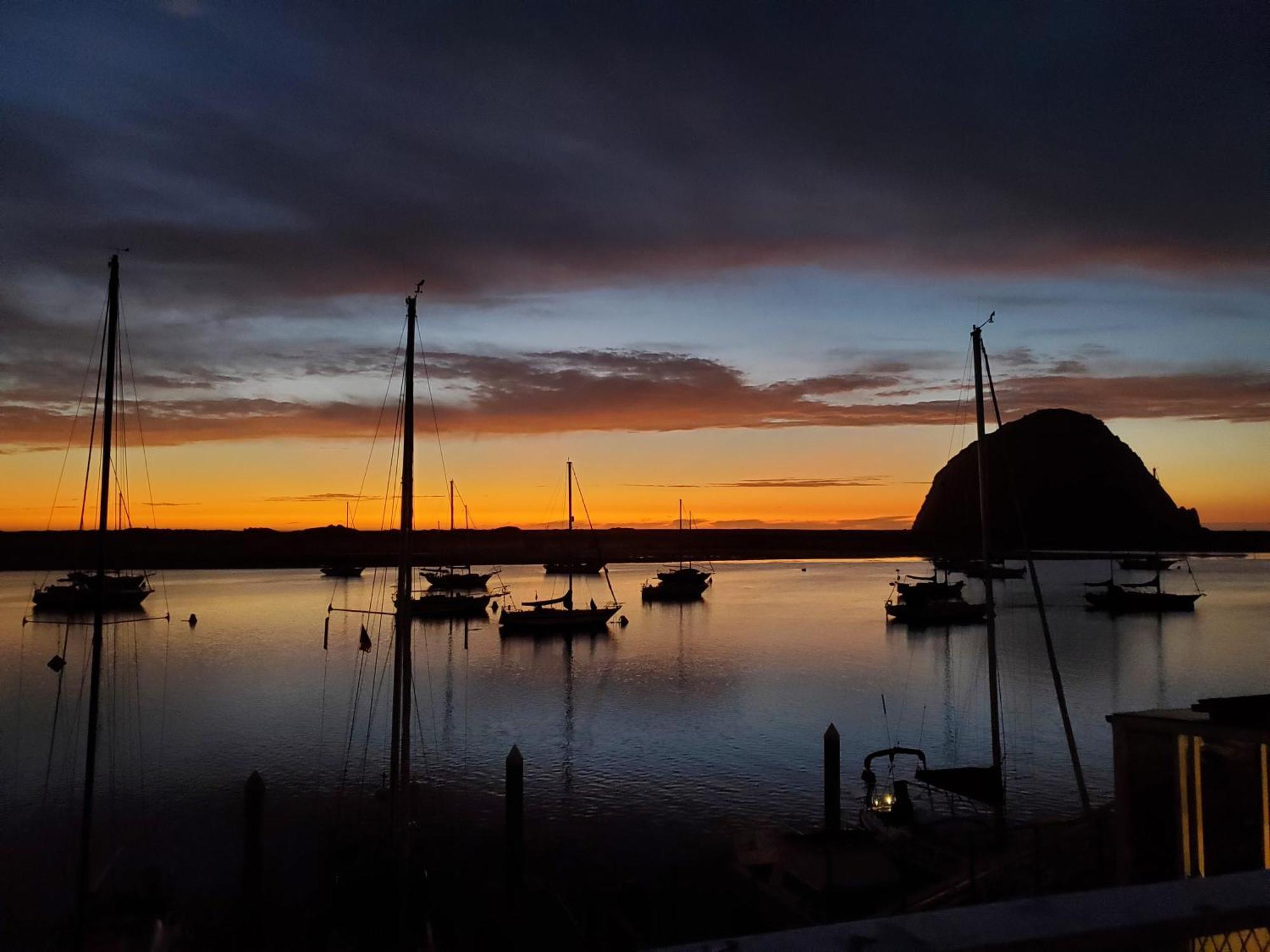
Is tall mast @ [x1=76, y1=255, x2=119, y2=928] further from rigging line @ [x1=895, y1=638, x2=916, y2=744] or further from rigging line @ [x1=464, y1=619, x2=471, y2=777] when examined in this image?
rigging line @ [x1=895, y1=638, x2=916, y2=744]

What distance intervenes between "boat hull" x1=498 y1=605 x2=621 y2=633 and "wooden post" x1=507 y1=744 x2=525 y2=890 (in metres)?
52.7

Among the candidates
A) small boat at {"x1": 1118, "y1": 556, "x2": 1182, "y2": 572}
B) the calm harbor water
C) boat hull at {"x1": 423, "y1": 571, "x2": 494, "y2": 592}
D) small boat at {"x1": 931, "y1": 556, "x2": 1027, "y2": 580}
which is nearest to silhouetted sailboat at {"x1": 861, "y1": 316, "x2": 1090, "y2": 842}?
the calm harbor water

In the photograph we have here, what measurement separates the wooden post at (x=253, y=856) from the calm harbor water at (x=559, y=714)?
3.85 meters

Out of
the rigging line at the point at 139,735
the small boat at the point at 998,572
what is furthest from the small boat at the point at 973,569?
the rigging line at the point at 139,735

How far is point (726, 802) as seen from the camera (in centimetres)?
2938

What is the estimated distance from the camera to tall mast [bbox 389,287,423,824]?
65.3 ft

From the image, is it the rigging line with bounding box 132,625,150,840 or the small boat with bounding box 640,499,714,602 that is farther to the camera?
the small boat with bounding box 640,499,714,602

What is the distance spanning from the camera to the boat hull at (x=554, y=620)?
75125mm

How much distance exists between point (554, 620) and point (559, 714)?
2911cm

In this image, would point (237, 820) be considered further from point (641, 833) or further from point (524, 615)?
point (524, 615)

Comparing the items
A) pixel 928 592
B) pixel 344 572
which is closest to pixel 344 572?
pixel 344 572

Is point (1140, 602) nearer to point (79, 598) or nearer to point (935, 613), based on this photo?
point (935, 613)

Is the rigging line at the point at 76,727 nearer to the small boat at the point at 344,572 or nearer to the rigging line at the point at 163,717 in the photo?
the rigging line at the point at 163,717

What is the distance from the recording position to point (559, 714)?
46156 mm
